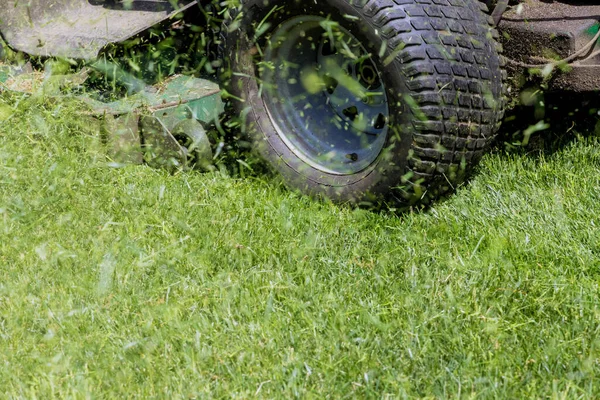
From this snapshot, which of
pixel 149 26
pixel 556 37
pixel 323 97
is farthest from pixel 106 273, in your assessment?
pixel 556 37

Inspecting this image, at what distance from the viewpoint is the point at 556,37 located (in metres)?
3.09

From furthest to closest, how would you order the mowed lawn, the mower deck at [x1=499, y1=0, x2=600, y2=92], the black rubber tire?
the mower deck at [x1=499, y1=0, x2=600, y2=92]
the black rubber tire
the mowed lawn

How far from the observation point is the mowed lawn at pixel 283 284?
2.28 m

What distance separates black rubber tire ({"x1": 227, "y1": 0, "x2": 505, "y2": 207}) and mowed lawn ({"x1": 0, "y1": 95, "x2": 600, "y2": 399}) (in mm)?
145

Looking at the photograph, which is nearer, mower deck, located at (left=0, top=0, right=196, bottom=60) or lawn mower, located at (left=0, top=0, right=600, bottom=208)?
lawn mower, located at (left=0, top=0, right=600, bottom=208)

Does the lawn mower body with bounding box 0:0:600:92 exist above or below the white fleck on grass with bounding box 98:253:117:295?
above

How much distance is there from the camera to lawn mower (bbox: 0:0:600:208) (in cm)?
298

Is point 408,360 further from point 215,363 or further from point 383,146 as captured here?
point 383,146

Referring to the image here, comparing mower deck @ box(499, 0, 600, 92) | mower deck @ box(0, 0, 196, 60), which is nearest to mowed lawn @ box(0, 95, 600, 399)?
Result: mower deck @ box(499, 0, 600, 92)

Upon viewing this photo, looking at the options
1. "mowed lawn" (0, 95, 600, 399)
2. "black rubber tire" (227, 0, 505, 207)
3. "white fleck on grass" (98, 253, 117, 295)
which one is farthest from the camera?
"black rubber tire" (227, 0, 505, 207)

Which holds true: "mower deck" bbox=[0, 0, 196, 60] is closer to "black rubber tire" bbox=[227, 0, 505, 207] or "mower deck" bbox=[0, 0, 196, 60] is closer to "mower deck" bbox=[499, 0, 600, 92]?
"black rubber tire" bbox=[227, 0, 505, 207]

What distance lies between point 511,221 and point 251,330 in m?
1.08

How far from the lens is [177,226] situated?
3129 millimetres

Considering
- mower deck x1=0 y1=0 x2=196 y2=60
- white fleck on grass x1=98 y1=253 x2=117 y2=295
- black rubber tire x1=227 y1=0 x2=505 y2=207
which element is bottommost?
white fleck on grass x1=98 y1=253 x2=117 y2=295
